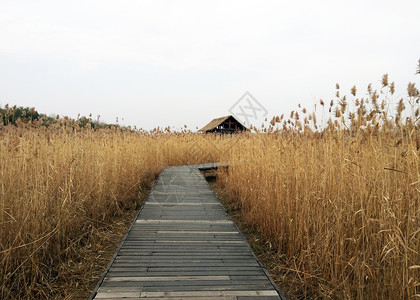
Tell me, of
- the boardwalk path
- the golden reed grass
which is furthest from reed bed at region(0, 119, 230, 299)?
the boardwalk path

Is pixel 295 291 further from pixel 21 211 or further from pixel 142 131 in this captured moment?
pixel 142 131

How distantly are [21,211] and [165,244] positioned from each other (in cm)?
137

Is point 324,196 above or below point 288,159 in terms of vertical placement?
below

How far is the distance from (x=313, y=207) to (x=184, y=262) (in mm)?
1259

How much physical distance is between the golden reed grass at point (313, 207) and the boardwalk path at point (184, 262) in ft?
1.35

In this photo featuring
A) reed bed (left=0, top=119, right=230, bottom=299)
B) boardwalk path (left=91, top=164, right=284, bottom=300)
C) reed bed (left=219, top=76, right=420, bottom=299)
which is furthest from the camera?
reed bed (left=0, top=119, right=230, bottom=299)

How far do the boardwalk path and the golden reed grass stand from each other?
412 millimetres

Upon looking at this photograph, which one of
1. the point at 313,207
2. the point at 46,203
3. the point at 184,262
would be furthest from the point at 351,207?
the point at 46,203

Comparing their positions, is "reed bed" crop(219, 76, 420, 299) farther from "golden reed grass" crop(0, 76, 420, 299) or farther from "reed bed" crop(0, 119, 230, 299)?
"reed bed" crop(0, 119, 230, 299)

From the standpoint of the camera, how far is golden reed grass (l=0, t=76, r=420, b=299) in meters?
1.93

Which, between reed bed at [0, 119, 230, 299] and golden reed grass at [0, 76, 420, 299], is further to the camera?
reed bed at [0, 119, 230, 299]

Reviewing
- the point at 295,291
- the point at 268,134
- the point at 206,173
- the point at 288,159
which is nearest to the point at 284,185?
the point at 288,159

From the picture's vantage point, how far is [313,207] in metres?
2.64

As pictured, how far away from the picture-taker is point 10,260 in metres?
2.25
